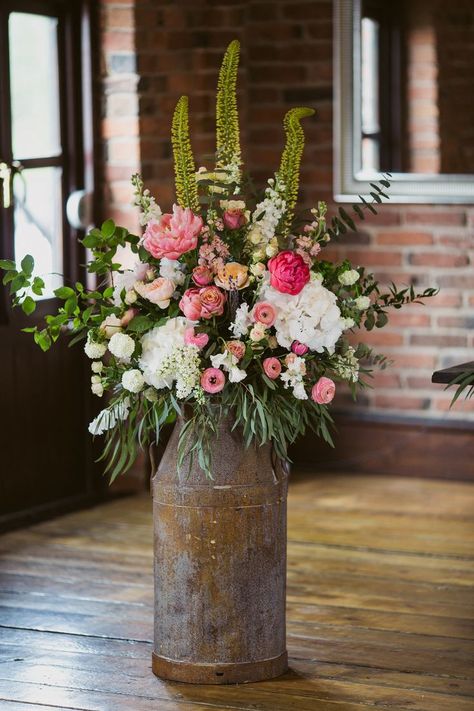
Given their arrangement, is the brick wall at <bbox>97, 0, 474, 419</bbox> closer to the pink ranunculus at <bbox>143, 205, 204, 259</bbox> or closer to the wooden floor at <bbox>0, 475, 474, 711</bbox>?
the wooden floor at <bbox>0, 475, 474, 711</bbox>

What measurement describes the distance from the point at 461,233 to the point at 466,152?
13.6 inches

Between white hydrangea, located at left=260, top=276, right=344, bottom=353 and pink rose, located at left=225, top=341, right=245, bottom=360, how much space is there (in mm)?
90

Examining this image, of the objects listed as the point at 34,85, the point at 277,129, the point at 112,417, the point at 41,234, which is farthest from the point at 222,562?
the point at 277,129

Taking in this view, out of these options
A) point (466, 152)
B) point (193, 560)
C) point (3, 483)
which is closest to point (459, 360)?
point (466, 152)

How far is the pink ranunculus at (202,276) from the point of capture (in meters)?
3.12

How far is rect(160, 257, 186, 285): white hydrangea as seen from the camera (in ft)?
10.4

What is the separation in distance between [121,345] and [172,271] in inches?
8.4

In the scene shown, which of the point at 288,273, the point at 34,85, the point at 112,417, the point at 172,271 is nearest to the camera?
the point at 288,273

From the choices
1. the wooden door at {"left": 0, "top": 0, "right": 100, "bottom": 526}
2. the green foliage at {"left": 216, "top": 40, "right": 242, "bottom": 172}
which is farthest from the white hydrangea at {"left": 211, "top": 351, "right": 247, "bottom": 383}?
the wooden door at {"left": 0, "top": 0, "right": 100, "bottom": 526}

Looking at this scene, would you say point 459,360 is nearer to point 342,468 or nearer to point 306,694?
point 342,468

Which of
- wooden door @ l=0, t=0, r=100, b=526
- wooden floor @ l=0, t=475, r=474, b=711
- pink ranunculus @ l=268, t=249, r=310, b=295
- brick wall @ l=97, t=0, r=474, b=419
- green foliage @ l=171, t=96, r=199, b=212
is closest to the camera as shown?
pink ranunculus @ l=268, t=249, r=310, b=295

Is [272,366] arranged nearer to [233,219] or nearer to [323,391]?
[323,391]


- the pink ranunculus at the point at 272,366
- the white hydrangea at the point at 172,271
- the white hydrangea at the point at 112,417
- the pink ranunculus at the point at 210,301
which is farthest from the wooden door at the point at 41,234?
the pink ranunculus at the point at 272,366

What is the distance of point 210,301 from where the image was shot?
309 centimetres
